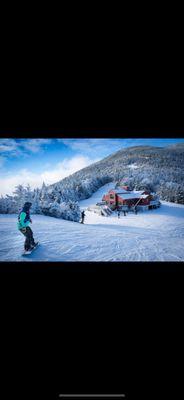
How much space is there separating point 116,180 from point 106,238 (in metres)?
0.85

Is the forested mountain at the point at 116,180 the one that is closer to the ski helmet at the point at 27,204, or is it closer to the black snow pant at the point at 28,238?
the ski helmet at the point at 27,204

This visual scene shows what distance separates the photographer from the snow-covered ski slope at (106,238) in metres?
2.97

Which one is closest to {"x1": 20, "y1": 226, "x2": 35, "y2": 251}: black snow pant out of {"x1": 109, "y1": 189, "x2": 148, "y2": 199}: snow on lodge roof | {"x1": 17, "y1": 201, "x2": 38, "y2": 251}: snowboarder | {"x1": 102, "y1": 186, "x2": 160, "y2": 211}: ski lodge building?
{"x1": 17, "y1": 201, "x2": 38, "y2": 251}: snowboarder

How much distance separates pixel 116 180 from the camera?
3215 mm

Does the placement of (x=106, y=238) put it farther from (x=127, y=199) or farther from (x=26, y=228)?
(x=26, y=228)

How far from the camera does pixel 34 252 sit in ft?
9.70

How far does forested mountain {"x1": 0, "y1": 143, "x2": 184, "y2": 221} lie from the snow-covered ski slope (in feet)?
0.51

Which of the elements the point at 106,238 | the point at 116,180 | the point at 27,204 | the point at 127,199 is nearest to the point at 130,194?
the point at 127,199

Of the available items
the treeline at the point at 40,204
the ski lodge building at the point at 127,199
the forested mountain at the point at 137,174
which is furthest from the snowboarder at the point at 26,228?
the ski lodge building at the point at 127,199
